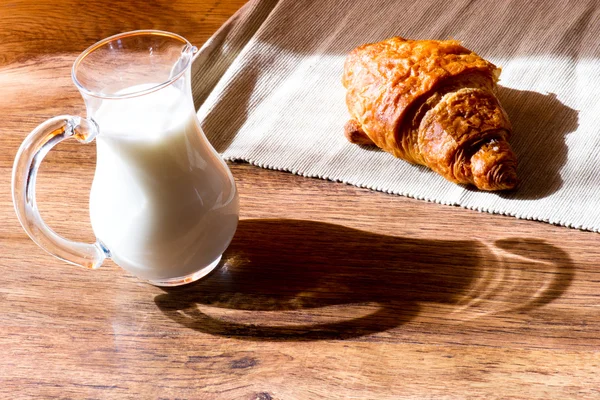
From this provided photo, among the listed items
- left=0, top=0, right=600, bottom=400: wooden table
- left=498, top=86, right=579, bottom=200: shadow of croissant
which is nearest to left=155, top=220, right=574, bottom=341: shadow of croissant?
left=0, top=0, right=600, bottom=400: wooden table

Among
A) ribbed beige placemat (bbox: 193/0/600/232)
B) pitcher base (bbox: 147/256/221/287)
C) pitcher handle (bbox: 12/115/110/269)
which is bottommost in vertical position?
pitcher base (bbox: 147/256/221/287)

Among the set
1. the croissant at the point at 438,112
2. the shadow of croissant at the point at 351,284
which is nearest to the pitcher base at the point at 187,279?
the shadow of croissant at the point at 351,284

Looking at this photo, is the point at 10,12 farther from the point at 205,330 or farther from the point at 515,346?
the point at 515,346

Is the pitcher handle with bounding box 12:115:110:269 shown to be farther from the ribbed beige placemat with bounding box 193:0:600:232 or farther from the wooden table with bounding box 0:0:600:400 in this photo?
the ribbed beige placemat with bounding box 193:0:600:232

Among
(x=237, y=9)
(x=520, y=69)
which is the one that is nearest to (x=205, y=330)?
(x=520, y=69)

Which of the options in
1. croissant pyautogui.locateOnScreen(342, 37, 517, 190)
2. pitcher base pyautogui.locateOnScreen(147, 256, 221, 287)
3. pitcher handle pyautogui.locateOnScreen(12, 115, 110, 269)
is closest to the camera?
pitcher handle pyautogui.locateOnScreen(12, 115, 110, 269)

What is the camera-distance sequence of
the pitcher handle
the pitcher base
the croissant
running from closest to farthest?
the pitcher handle < the pitcher base < the croissant

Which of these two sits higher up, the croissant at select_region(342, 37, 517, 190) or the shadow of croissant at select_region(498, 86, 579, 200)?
the croissant at select_region(342, 37, 517, 190)
